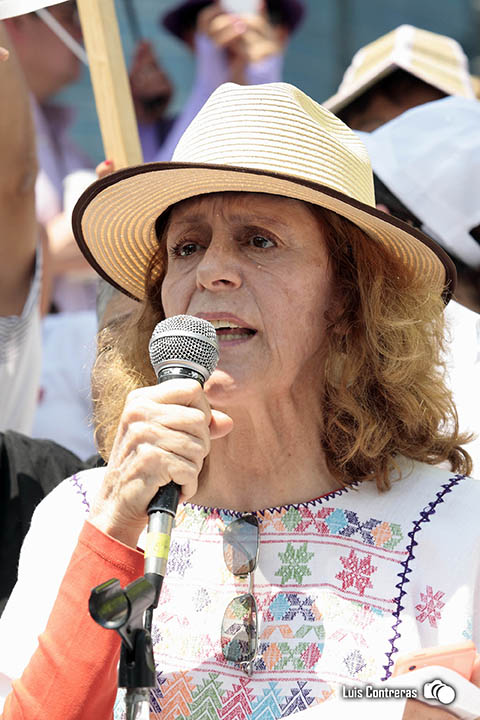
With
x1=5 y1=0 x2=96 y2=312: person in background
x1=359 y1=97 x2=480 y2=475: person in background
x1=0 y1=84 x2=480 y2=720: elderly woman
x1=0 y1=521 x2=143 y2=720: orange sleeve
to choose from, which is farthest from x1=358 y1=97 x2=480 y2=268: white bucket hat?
x1=0 y1=521 x2=143 y2=720: orange sleeve

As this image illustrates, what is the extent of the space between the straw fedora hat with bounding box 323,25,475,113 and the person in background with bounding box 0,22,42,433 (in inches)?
53.9

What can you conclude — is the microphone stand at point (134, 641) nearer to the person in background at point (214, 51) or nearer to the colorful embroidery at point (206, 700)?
the colorful embroidery at point (206, 700)

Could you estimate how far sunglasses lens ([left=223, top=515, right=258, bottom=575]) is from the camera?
227 centimetres

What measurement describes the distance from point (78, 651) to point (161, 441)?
0.49m

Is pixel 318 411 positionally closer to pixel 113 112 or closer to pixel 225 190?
pixel 225 190

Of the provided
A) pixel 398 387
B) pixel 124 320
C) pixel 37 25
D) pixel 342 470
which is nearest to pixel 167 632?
pixel 342 470

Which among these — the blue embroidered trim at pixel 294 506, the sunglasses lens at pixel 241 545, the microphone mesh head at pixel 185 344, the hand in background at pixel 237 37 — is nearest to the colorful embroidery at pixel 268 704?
the sunglasses lens at pixel 241 545

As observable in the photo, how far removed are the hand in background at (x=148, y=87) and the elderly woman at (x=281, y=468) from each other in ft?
10.2

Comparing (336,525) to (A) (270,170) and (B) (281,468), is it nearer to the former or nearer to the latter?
(B) (281,468)

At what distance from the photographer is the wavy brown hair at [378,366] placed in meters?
2.38

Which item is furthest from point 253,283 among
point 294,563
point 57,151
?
point 57,151

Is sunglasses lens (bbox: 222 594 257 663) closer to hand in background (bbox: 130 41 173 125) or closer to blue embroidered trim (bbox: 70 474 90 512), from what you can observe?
blue embroidered trim (bbox: 70 474 90 512)

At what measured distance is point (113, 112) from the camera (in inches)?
124

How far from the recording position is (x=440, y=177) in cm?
321
